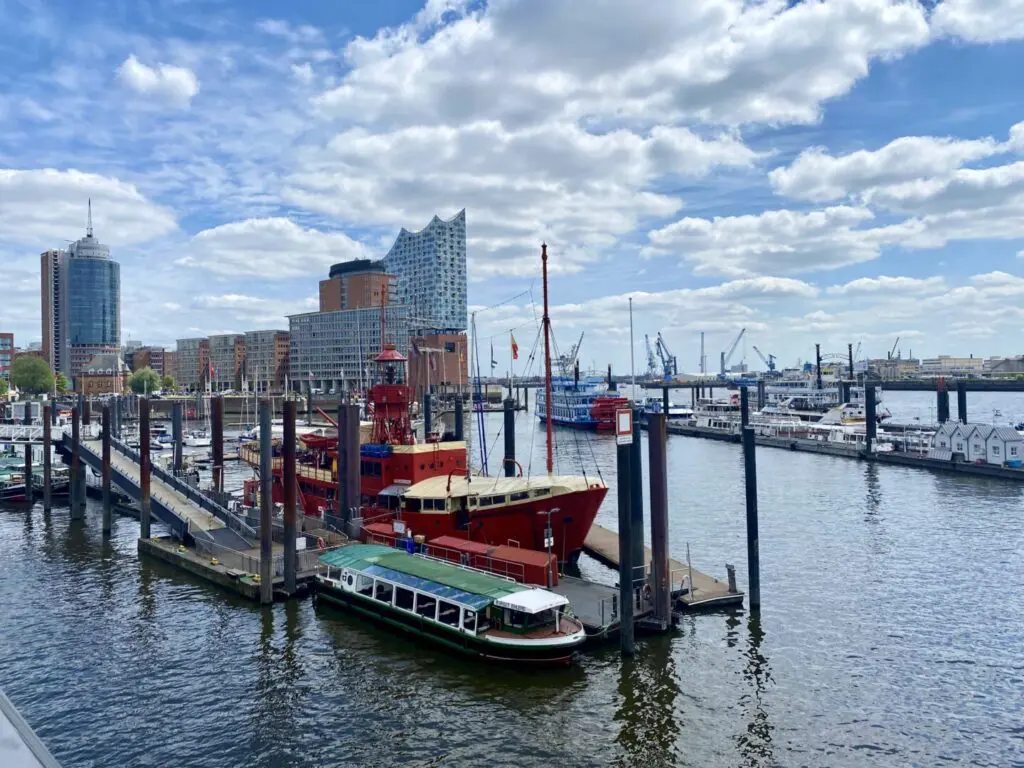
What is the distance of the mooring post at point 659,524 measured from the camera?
2872 cm

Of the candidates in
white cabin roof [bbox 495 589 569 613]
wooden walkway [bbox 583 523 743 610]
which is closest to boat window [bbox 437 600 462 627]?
white cabin roof [bbox 495 589 569 613]

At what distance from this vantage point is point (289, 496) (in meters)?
34.2

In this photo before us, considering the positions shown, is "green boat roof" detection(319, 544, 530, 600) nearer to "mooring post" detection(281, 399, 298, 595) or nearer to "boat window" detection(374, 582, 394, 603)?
"boat window" detection(374, 582, 394, 603)

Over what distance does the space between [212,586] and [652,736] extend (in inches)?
973

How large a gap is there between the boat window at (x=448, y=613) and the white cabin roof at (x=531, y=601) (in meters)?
2.47

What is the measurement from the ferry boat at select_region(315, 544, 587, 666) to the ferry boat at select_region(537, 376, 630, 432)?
4155 inches

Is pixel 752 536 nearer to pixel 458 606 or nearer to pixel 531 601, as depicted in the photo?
pixel 531 601

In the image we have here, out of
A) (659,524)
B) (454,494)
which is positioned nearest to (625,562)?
(659,524)

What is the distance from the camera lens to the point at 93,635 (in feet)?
102

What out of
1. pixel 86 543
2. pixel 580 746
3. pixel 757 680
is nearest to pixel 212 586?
pixel 86 543

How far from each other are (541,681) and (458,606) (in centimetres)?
415

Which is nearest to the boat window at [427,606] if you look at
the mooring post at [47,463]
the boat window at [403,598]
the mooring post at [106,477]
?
the boat window at [403,598]

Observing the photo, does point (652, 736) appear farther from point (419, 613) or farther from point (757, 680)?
point (419, 613)

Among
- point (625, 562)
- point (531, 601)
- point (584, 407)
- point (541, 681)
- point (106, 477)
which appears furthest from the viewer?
point (584, 407)
